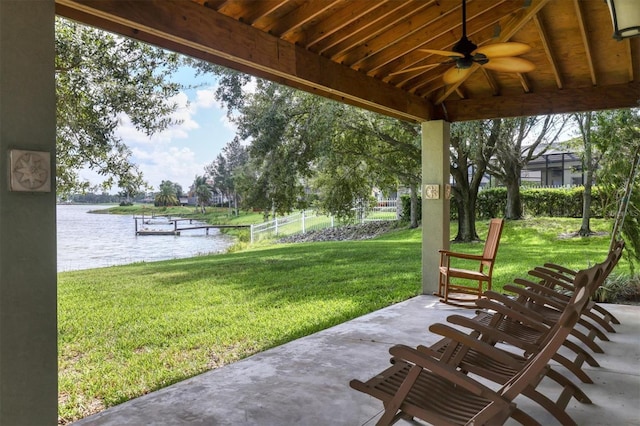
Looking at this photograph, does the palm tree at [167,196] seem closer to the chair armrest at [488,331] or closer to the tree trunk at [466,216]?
the tree trunk at [466,216]

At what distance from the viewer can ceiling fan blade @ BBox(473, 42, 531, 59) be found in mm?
3922

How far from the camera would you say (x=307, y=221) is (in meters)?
18.7

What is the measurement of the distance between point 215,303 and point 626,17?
631 centimetres

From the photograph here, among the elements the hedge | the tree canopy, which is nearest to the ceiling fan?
the tree canopy

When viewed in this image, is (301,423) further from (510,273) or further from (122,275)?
(122,275)

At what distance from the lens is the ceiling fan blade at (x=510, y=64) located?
431cm

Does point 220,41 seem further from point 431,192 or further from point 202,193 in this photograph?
point 202,193

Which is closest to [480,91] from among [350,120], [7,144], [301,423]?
[301,423]

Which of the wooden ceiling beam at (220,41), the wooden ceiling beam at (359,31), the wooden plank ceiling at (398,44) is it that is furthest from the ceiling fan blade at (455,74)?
the wooden ceiling beam at (220,41)

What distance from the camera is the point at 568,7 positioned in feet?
14.9

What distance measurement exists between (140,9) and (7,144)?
1274mm

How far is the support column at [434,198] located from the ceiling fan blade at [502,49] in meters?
2.61

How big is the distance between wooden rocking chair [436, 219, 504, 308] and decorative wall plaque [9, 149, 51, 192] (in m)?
4.44

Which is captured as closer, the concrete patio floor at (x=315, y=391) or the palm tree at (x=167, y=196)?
the concrete patio floor at (x=315, y=391)
